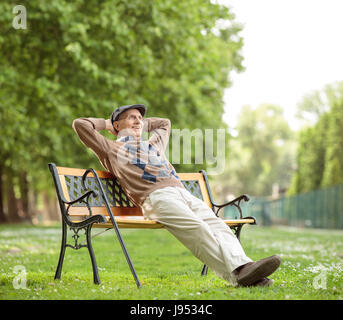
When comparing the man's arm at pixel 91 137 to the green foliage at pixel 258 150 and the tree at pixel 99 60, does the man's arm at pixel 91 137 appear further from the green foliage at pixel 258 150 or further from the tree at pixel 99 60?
the green foliage at pixel 258 150

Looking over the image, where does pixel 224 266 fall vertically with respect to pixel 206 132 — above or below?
below

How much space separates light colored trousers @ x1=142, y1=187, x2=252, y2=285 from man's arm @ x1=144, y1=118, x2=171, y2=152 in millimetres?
806

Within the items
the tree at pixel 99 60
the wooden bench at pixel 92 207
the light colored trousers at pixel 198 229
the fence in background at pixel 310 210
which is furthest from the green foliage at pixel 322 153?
the light colored trousers at pixel 198 229

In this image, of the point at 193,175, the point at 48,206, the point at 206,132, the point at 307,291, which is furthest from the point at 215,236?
the point at 48,206

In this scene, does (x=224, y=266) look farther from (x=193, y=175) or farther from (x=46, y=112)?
(x=46, y=112)

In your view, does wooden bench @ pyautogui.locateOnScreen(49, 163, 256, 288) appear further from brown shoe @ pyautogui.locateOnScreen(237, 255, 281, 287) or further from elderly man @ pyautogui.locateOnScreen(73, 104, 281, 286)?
brown shoe @ pyautogui.locateOnScreen(237, 255, 281, 287)

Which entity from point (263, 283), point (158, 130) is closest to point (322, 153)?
point (158, 130)

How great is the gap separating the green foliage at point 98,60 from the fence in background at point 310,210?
7.97 m

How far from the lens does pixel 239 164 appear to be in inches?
2432

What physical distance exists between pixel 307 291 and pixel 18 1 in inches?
420

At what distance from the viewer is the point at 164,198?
515 centimetres

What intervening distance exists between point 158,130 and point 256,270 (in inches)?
86.3

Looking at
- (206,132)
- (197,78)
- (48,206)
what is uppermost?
(197,78)

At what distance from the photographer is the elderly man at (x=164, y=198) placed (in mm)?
4766
